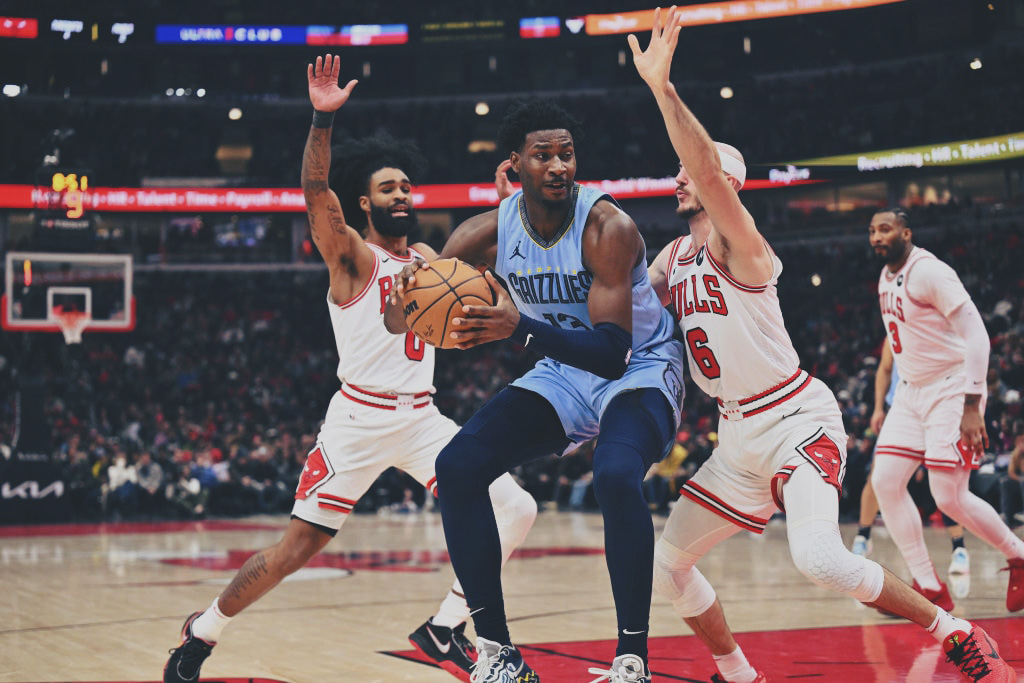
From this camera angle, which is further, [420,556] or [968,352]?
[420,556]

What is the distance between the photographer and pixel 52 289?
17172 millimetres

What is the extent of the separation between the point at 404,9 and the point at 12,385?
16.4m

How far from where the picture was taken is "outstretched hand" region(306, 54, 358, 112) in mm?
5176

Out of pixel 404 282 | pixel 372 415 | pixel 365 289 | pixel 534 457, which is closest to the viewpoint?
pixel 404 282

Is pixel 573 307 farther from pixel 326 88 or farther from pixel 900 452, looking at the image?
pixel 900 452

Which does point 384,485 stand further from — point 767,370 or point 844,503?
point 767,370

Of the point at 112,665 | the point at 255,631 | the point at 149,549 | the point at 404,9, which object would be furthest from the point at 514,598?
the point at 404,9

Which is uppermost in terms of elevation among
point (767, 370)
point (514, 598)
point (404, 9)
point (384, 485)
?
point (404, 9)

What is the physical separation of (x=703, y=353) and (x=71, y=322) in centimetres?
1435

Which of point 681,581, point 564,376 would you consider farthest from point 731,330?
point 681,581

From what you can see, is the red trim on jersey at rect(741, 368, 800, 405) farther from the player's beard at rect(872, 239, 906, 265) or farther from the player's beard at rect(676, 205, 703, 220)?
the player's beard at rect(872, 239, 906, 265)

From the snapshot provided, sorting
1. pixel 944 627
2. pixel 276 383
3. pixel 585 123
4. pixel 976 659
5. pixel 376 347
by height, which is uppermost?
pixel 585 123

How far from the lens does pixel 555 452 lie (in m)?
4.78

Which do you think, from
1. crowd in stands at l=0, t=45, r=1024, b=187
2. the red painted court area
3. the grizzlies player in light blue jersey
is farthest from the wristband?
crowd in stands at l=0, t=45, r=1024, b=187
